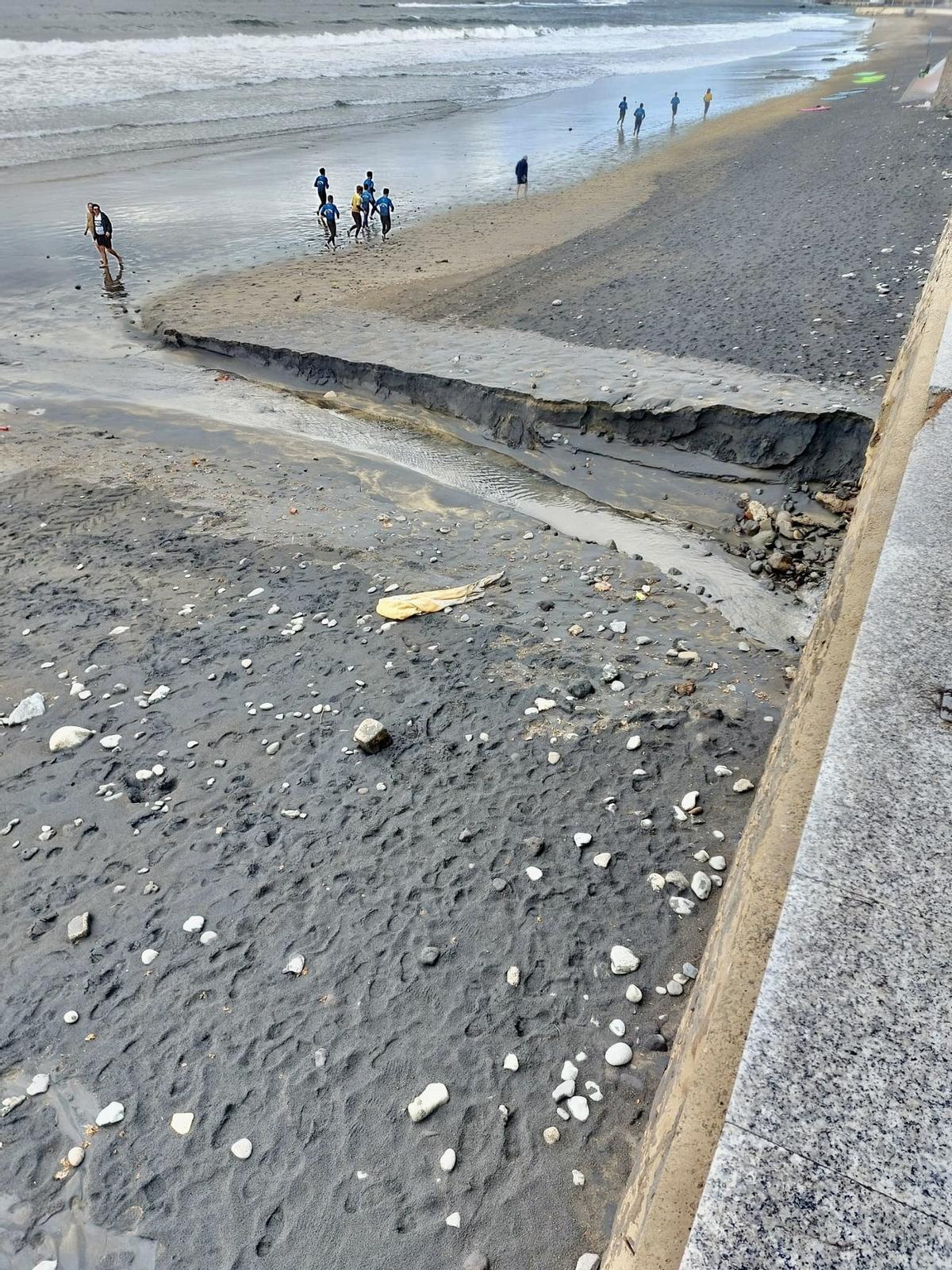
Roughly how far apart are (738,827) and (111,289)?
1606 cm

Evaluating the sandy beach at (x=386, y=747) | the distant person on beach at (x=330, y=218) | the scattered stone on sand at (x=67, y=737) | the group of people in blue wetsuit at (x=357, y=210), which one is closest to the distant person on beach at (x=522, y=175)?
the group of people in blue wetsuit at (x=357, y=210)

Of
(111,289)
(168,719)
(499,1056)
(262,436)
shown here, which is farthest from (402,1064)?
(111,289)

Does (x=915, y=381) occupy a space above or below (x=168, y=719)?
above

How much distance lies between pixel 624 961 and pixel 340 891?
1.62m

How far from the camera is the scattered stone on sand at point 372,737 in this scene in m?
5.24

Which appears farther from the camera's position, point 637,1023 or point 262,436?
point 262,436

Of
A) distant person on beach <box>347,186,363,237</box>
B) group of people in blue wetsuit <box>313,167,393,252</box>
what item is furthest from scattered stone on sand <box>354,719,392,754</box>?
distant person on beach <box>347,186,363,237</box>

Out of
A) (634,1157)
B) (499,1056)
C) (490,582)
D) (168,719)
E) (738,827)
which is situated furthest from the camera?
(490,582)

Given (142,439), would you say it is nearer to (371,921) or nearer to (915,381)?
(371,921)

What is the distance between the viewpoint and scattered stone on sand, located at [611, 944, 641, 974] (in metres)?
3.93

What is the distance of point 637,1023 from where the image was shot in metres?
3.72

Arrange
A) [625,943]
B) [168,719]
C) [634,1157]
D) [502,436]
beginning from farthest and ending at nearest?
1. [502,436]
2. [168,719]
3. [625,943]
4. [634,1157]

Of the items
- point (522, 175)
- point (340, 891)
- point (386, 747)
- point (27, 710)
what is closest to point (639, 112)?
point (522, 175)

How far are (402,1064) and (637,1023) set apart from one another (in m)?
1.14
